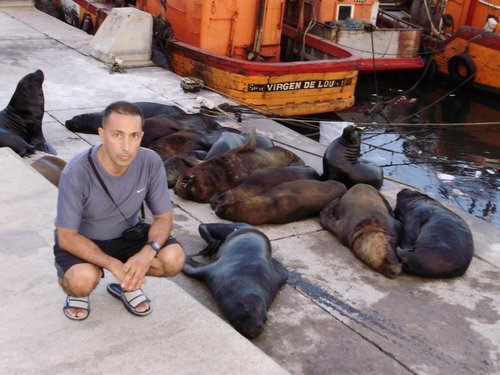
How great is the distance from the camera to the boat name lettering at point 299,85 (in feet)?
34.4

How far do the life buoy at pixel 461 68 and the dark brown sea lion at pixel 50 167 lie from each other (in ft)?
41.3

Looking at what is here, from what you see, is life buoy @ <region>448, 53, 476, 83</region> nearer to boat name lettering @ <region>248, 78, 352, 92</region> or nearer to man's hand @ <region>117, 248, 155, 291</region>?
boat name lettering @ <region>248, 78, 352, 92</region>

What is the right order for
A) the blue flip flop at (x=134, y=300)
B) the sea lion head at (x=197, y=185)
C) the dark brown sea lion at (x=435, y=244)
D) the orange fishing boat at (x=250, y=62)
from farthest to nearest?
the orange fishing boat at (x=250, y=62) < the sea lion head at (x=197, y=185) < the dark brown sea lion at (x=435, y=244) < the blue flip flop at (x=134, y=300)

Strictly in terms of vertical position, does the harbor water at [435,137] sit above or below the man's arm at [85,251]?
below

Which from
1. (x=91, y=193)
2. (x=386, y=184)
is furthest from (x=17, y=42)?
(x=91, y=193)

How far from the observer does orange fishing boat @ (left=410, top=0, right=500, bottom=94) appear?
1591 cm

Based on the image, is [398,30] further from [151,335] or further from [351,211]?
[151,335]

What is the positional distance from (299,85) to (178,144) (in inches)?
169

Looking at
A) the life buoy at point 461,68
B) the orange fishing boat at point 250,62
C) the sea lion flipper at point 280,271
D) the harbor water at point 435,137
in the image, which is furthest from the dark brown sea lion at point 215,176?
the life buoy at point 461,68

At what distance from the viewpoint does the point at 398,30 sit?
1529 cm

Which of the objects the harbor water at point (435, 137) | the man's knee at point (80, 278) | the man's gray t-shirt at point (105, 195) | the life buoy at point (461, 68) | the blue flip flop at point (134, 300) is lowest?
the harbor water at point (435, 137)

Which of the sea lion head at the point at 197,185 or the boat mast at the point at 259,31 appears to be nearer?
the sea lion head at the point at 197,185

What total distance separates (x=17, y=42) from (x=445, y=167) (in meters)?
7.86

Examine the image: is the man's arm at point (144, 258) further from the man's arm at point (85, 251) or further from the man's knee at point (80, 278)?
the man's knee at point (80, 278)
